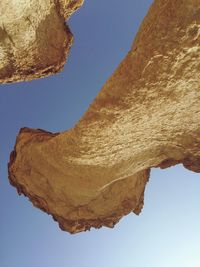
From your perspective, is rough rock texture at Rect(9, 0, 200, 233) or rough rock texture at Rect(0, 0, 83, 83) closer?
rough rock texture at Rect(9, 0, 200, 233)

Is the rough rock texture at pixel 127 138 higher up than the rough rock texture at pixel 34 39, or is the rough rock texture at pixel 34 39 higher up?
the rough rock texture at pixel 34 39

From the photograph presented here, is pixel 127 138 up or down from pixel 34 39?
down

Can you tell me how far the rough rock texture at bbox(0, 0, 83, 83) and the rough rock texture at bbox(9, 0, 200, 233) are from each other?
15.0 inches

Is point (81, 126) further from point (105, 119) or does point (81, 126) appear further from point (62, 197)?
point (62, 197)

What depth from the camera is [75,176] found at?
6.82 ft

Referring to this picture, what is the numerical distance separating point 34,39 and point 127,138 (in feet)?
2.68

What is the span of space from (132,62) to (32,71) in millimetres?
970

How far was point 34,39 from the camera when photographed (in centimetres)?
211

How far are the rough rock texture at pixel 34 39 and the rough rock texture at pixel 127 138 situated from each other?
0.38m

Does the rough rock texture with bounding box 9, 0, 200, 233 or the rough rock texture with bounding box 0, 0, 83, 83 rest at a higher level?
the rough rock texture with bounding box 0, 0, 83, 83

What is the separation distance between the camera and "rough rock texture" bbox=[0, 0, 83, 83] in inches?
78.9

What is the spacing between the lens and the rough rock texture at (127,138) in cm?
128

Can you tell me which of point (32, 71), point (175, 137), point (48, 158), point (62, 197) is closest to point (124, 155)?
point (175, 137)

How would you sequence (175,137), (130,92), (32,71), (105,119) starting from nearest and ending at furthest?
(130,92) < (105,119) < (175,137) < (32,71)
